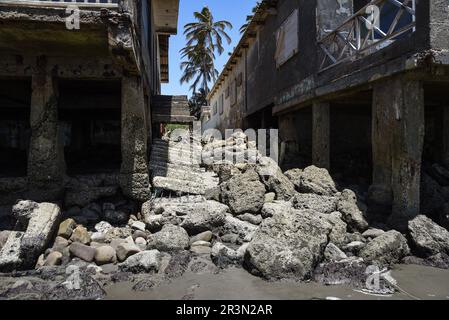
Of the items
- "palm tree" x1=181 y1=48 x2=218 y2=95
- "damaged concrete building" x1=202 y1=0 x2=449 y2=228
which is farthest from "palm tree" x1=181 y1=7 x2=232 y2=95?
"damaged concrete building" x1=202 y1=0 x2=449 y2=228

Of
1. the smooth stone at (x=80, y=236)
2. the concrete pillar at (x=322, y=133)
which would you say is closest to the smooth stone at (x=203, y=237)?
the smooth stone at (x=80, y=236)

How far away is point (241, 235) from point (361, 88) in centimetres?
375

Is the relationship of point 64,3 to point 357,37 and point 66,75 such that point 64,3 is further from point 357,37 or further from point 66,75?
point 357,37

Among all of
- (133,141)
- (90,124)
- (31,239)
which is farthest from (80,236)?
(90,124)

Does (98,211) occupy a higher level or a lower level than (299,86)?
lower

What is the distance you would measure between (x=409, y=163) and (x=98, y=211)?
5.75 metres

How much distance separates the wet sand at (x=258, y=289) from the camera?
14.2 ft

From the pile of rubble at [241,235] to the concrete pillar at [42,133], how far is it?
→ 0.82 meters

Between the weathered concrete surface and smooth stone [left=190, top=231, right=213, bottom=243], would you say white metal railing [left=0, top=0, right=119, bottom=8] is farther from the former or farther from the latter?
smooth stone [left=190, top=231, right=213, bottom=243]

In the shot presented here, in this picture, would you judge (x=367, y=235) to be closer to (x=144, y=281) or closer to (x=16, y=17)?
(x=144, y=281)

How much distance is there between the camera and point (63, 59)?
22.8 feet

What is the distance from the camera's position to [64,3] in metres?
5.76

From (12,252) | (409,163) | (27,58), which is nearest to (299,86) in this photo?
(409,163)
